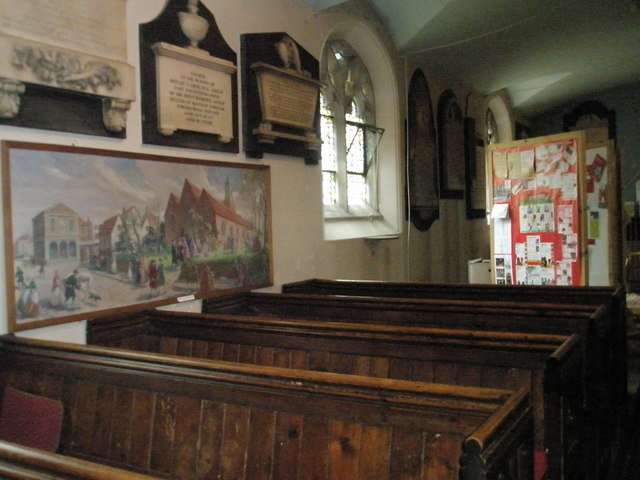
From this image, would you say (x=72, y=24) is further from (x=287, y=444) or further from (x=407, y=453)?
(x=407, y=453)

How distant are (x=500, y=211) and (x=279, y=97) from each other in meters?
2.25

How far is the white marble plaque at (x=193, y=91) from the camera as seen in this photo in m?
3.04

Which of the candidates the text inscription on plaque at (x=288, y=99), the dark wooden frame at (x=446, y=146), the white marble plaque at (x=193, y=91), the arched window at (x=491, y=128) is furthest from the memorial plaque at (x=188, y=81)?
the arched window at (x=491, y=128)

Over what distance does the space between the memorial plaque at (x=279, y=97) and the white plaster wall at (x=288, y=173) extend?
85 mm

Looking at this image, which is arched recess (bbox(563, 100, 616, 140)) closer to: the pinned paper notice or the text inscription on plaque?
the pinned paper notice

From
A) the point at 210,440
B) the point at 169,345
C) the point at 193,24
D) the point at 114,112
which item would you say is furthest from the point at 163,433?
the point at 193,24

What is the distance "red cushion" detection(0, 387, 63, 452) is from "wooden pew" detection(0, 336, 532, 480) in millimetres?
35

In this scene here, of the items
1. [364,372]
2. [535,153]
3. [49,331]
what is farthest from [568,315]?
[535,153]

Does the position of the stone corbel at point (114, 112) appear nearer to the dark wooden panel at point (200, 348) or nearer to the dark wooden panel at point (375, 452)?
the dark wooden panel at point (200, 348)

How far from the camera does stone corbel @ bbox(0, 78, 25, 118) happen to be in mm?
2299

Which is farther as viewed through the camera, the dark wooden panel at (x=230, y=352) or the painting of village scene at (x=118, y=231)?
the dark wooden panel at (x=230, y=352)

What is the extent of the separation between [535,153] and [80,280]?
3.76m

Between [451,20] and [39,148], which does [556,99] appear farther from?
[39,148]

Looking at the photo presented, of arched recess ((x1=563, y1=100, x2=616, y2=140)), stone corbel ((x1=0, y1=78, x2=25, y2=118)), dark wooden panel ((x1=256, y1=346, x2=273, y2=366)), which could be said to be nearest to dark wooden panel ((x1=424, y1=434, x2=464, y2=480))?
dark wooden panel ((x1=256, y1=346, x2=273, y2=366))
